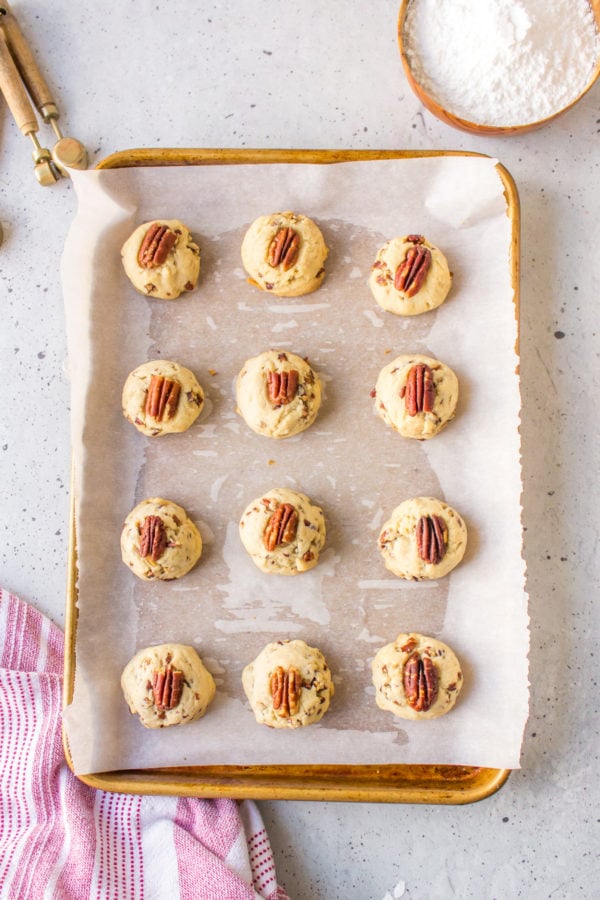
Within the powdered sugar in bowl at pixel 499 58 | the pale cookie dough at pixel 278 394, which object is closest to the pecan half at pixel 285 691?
the pale cookie dough at pixel 278 394

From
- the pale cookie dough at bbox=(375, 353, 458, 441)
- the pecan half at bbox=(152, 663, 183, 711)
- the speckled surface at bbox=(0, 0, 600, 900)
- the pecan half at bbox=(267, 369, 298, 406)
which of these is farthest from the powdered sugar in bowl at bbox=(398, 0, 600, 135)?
the pecan half at bbox=(152, 663, 183, 711)

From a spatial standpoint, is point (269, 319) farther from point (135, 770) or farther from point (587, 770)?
point (587, 770)

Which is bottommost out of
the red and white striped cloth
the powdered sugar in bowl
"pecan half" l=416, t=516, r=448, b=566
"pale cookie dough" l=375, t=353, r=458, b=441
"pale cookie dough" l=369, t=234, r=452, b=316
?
the red and white striped cloth

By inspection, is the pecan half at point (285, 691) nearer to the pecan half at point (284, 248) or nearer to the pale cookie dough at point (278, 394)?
the pale cookie dough at point (278, 394)

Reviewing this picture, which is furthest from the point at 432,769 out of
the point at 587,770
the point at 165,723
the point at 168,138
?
the point at 168,138

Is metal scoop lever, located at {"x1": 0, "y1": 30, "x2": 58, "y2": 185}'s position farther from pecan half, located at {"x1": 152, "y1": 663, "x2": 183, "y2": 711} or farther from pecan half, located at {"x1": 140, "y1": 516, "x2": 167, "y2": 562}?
pecan half, located at {"x1": 152, "y1": 663, "x2": 183, "y2": 711}

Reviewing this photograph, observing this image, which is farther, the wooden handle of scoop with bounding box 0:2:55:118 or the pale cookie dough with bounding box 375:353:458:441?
the wooden handle of scoop with bounding box 0:2:55:118
